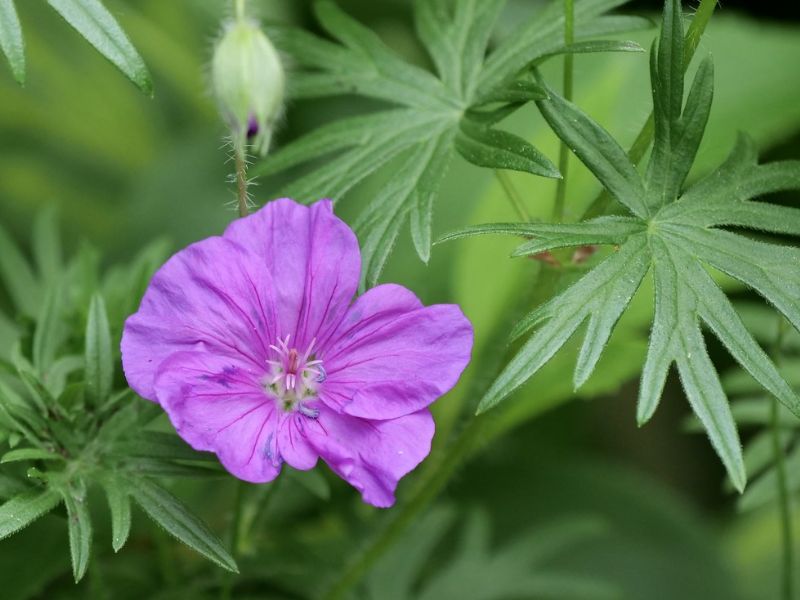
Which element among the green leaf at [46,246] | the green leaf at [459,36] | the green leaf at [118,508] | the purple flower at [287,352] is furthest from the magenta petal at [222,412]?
the green leaf at [46,246]

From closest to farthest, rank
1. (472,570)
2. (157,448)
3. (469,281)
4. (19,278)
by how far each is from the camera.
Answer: (157,448) < (19,278) < (472,570) < (469,281)

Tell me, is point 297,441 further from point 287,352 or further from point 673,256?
point 673,256

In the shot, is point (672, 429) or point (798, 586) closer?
point (798, 586)

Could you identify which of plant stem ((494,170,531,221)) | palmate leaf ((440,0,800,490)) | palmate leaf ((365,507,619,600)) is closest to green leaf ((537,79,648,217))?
palmate leaf ((440,0,800,490))

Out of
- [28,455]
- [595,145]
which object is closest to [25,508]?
[28,455]

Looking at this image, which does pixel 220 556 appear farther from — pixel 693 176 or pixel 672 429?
pixel 672 429

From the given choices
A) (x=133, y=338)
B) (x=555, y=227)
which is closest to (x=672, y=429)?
(x=555, y=227)

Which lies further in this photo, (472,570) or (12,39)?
(472,570)
